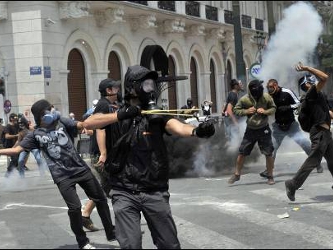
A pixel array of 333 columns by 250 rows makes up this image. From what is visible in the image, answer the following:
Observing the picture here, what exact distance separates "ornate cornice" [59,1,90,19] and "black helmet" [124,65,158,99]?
61.5ft

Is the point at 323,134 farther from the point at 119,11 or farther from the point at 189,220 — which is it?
the point at 119,11

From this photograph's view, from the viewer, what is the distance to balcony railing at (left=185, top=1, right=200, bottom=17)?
31.7 metres

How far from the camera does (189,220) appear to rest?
7512mm

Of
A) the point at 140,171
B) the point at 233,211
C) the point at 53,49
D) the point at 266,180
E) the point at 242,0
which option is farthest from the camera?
the point at 242,0

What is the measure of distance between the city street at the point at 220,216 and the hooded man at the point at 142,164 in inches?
68.1

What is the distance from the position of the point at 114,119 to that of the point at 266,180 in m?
6.89

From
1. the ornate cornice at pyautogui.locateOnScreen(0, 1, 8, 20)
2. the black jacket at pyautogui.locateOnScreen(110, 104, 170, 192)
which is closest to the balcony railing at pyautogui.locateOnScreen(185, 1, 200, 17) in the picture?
the ornate cornice at pyautogui.locateOnScreen(0, 1, 8, 20)

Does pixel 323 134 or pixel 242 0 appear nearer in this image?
pixel 323 134

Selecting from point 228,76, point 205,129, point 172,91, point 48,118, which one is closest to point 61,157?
point 48,118

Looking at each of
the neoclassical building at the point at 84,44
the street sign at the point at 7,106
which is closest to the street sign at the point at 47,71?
the neoclassical building at the point at 84,44

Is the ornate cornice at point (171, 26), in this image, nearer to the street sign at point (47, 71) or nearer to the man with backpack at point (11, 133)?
the street sign at point (47, 71)

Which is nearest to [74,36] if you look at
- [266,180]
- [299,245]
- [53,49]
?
[53,49]

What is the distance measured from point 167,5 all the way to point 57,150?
2419 centimetres

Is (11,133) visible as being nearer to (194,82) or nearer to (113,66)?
(113,66)
